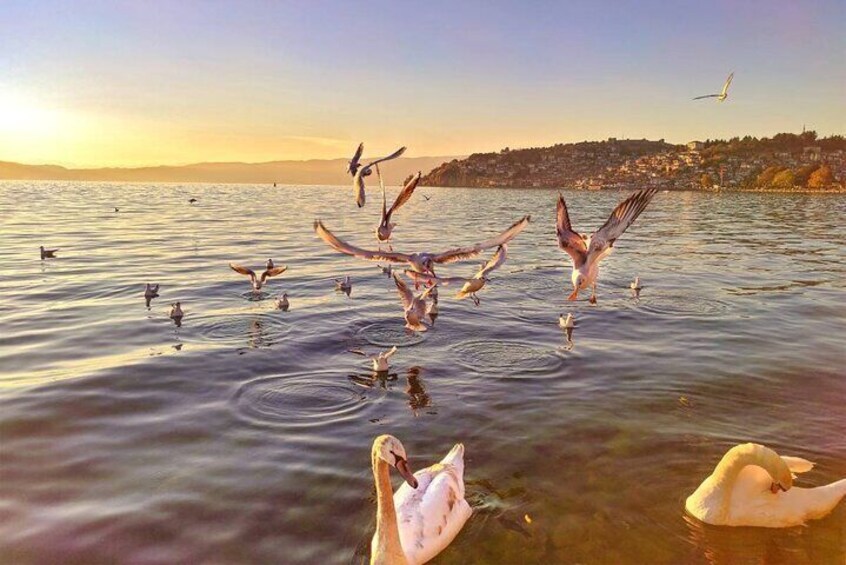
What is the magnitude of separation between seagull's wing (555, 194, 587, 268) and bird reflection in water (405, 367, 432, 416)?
14.1 feet

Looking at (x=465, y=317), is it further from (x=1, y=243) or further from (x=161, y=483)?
(x=1, y=243)

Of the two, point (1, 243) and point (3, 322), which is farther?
point (1, 243)

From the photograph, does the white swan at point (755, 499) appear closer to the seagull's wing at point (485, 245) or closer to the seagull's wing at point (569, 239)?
the seagull's wing at point (569, 239)

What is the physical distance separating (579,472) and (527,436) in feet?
4.77

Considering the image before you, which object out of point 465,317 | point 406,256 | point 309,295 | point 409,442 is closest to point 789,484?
point 409,442

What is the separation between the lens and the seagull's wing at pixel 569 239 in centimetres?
1068

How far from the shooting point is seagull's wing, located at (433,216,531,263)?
10.6m

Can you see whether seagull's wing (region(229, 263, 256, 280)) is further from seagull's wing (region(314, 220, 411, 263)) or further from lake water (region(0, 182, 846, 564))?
seagull's wing (region(314, 220, 411, 263))

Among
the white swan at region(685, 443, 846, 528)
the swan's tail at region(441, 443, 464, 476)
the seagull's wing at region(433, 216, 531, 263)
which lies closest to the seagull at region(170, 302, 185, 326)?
the seagull's wing at region(433, 216, 531, 263)

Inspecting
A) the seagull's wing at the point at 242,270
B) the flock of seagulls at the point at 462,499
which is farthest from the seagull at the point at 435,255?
the seagull's wing at the point at 242,270

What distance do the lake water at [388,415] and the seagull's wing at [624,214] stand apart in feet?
12.1

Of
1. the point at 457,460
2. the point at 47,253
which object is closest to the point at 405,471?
the point at 457,460

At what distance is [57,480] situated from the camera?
32.2 feet

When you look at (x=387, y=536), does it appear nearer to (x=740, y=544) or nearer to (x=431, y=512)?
(x=431, y=512)
